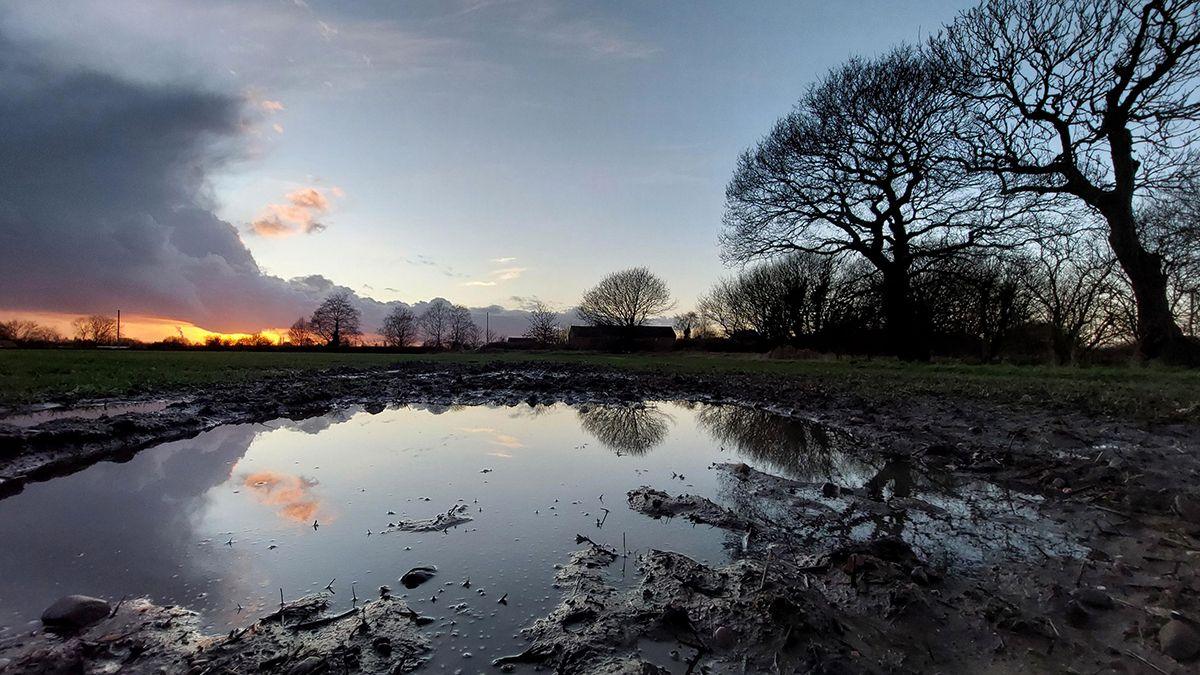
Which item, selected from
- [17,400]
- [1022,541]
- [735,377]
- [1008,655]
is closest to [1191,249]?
[735,377]

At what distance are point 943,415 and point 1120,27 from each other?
12960 millimetres

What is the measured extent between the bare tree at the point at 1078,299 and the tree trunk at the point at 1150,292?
1417 cm

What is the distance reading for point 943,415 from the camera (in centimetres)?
805

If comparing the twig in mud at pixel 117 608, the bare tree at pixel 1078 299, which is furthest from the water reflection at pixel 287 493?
the bare tree at pixel 1078 299

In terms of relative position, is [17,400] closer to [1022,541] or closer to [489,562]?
[489,562]

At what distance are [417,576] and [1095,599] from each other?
3.58m

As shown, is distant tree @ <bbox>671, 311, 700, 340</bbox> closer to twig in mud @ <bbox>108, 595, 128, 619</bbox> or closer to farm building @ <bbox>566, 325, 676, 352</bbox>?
farm building @ <bbox>566, 325, 676, 352</bbox>

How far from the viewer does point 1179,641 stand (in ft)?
7.01

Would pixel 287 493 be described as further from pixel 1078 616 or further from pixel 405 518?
pixel 1078 616

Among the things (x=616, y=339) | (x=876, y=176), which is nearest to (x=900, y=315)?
(x=876, y=176)

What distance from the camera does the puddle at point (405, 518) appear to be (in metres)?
2.84

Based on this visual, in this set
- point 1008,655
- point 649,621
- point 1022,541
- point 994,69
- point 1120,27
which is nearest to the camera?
point 1008,655

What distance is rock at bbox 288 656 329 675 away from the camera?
2094 mm

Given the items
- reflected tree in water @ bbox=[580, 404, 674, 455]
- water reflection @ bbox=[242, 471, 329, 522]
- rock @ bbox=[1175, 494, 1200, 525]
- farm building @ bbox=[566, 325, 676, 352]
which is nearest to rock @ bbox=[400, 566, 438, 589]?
water reflection @ bbox=[242, 471, 329, 522]
